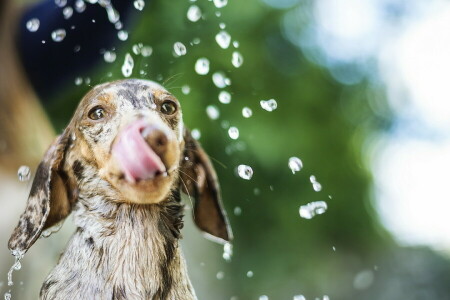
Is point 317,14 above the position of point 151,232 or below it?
above

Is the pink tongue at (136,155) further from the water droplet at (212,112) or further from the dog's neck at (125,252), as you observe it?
the water droplet at (212,112)

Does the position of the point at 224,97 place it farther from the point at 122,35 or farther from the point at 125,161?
the point at 125,161

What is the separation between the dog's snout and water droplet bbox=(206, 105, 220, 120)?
187 inches

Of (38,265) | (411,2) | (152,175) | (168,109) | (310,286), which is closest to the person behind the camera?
(152,175)

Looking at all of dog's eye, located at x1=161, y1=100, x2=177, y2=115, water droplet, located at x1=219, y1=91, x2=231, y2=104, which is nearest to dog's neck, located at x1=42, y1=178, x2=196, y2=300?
dog's eye, located at x1=161, y1=100, x2=177, y2=115

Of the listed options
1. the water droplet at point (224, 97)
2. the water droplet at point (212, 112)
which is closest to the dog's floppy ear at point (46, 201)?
the water droplet at point (224, 97)

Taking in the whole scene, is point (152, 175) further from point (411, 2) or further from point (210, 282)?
point (411, 2)

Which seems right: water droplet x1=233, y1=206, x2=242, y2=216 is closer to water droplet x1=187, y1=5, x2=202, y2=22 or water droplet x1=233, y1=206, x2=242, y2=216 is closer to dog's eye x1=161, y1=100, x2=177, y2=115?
water droplet x1=187, y1=5, x2=202, y2=22

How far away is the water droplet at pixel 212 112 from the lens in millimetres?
6662

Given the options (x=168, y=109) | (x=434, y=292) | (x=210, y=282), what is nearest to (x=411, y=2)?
(x=434, y=292)

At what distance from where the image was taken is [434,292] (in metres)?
11.9

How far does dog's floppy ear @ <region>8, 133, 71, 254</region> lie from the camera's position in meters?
2.15

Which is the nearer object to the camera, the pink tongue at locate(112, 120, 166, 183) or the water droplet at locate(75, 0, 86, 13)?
the pink tongue at locate(112, 120, 166, 183)

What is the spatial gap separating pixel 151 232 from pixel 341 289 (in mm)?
8290
